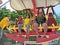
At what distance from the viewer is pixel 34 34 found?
692cm

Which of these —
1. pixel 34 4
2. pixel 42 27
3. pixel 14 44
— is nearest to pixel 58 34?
pixel 42 27

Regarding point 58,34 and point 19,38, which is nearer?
point 58,34

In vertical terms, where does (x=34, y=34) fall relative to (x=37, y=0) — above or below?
below

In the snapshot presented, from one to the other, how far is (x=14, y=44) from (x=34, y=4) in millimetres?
1951

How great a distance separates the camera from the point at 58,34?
6.52 meters

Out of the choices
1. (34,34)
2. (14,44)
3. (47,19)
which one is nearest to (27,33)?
(34,34)

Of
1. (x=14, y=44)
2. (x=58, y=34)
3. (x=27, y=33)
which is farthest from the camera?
(x=14, y=44)

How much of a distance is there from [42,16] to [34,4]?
42 cm

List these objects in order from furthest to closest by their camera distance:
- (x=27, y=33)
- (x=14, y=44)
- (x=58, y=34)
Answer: (x=14, y=44) → (x=27, y=33) → (x=58, y=34)

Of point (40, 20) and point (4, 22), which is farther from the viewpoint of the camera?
point (4, 22)

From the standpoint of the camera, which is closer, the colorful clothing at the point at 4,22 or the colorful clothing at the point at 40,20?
the colorful clothing at the point at 40,20

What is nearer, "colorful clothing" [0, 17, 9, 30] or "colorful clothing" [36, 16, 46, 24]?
"colorful clothing" [36, 16, 46, 24]

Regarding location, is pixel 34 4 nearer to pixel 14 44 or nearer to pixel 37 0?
pixel 37 0

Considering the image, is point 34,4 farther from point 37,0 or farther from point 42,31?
point 42,31
